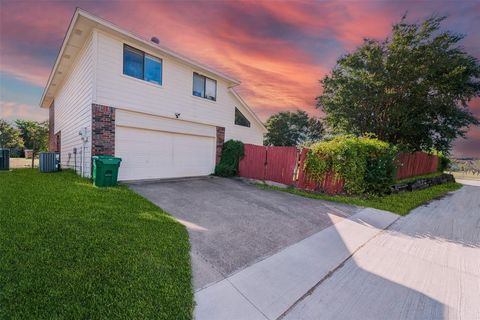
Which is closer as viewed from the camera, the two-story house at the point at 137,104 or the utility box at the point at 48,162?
the two-story house at the point at 137,104

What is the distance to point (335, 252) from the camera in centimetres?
368

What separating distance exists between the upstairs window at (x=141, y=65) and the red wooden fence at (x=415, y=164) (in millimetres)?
11776

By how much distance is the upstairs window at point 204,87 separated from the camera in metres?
10.3

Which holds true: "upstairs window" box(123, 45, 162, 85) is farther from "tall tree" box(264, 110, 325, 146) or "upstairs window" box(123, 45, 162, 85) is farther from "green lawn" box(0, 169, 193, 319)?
"tall tree" box(264, 110, 325, 146)

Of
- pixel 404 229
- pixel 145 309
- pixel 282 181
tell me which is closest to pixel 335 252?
pixel 404 229

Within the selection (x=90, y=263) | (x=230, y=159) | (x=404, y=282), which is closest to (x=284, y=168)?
(x=230, y=159)

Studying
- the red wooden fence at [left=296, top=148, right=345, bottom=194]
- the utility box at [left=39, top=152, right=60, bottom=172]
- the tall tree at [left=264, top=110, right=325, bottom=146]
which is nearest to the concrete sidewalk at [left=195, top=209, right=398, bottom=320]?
the red wooden fence at [left=296, top=148, right=345, bottom=194]

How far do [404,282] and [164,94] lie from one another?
9199mm

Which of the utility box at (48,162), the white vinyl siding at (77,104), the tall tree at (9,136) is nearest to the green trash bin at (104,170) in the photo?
the white vinyl siding at (77,104)

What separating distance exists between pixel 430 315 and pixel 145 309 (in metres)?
2.97

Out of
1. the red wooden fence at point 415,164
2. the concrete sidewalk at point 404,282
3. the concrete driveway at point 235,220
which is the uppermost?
the red wooden fence at point 415,164

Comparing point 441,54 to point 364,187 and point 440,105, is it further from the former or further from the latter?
point 364,187

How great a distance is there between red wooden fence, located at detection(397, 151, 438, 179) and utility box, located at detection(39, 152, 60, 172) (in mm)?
16000

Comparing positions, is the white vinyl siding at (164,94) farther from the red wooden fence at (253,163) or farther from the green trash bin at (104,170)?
the green trash bin at (104,170)
